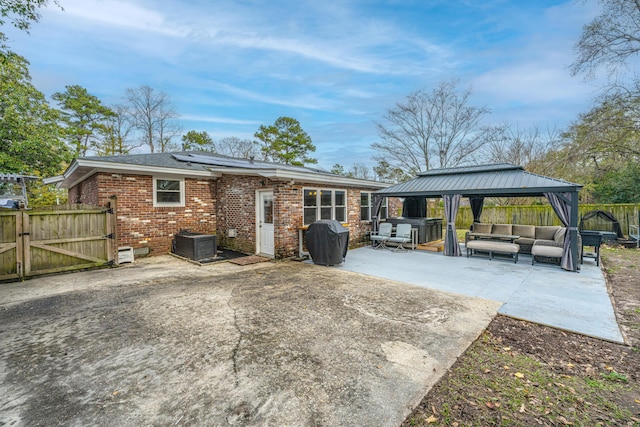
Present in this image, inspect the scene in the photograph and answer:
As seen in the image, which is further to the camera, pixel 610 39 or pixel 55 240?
pixel 610 39

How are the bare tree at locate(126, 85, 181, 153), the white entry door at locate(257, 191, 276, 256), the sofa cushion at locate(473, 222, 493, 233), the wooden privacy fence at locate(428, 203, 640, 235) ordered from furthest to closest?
the bare tree at locate(126, 85, 181, 153), the wooden privacy fence at locate(428, 203, 640, 235), the sofa cushion at locate(473, 222, 493, 233), the white entry door at locate(257, 191, 276, 256)

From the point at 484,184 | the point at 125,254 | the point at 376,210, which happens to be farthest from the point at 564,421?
the point at 125,254

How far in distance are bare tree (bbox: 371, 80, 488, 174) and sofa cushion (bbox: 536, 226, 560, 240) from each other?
13113mm

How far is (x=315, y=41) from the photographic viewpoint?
10.1 m

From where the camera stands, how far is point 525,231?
8.66 metres

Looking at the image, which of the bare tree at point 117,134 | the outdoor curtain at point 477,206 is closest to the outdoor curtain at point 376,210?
the outdoor curtain at point 477,206

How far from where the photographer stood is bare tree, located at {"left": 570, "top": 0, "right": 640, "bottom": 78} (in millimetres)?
11164

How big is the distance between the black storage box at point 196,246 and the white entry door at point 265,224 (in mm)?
1369

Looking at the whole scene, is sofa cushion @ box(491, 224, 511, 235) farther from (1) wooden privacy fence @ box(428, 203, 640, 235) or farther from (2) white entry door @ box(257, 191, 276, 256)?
(2) white entry door @ box(257, 191, 276, 256)

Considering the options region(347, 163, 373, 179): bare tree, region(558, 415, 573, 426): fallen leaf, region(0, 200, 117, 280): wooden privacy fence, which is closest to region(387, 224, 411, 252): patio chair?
region(558, 415, 573, 426): fallen leaf

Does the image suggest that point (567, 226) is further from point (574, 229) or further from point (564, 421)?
point (564, 421)

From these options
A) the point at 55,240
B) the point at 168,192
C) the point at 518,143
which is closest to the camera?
the point at 55,240

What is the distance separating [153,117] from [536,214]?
1087 inches

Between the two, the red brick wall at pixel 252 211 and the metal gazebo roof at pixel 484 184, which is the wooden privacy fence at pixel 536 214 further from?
the red brick wall at pixel 252 211
